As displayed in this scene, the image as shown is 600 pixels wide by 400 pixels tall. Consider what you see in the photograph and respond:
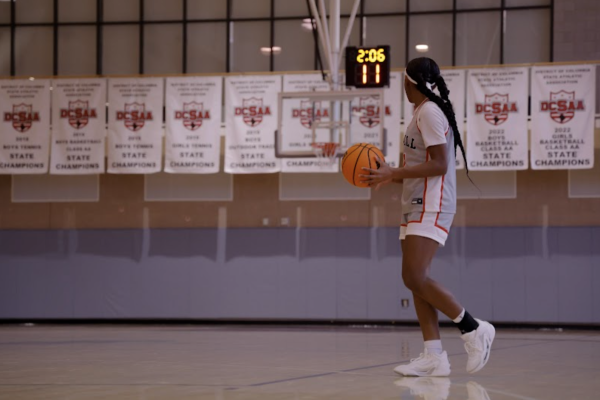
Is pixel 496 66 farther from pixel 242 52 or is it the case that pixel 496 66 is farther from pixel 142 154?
pixel 142 154

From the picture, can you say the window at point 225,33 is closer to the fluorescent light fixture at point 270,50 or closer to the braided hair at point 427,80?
the fluorescent light fixture at point 270,50

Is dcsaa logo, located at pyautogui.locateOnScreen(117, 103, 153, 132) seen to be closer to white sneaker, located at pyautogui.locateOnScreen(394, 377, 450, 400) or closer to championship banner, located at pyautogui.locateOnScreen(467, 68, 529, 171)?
championship banner, located at pyautogui.locateOnScreen(467, 68, 529, 171)

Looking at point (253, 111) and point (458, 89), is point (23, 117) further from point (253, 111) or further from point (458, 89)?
point (458, 89)

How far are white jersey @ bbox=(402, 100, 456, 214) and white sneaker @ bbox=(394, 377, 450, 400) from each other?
113 centimetres

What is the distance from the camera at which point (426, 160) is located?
20.3 feet

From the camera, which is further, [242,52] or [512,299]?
[242,52]

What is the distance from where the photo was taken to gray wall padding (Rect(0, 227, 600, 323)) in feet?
51.9

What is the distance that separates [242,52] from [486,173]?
508 cm

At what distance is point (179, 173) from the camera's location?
1656 centimetres

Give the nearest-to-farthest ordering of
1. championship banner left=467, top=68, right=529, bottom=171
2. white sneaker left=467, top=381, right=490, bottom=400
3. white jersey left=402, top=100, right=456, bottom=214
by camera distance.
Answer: white sneaker left=467, top=381, right=490, bottom=400 → white jersey left=402, top=100, right=456, bottom=214 → championship banner left=467, top=68, right=529, bottom=171

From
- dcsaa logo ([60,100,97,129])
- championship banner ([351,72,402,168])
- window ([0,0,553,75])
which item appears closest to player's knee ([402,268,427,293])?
championship banner ([351,72,402,168])

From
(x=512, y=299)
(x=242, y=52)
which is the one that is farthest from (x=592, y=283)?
(x=242, y=52)

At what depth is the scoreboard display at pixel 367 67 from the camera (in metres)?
13.6

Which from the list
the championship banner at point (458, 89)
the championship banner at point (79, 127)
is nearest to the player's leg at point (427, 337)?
the championship banner at point (458, 89)
